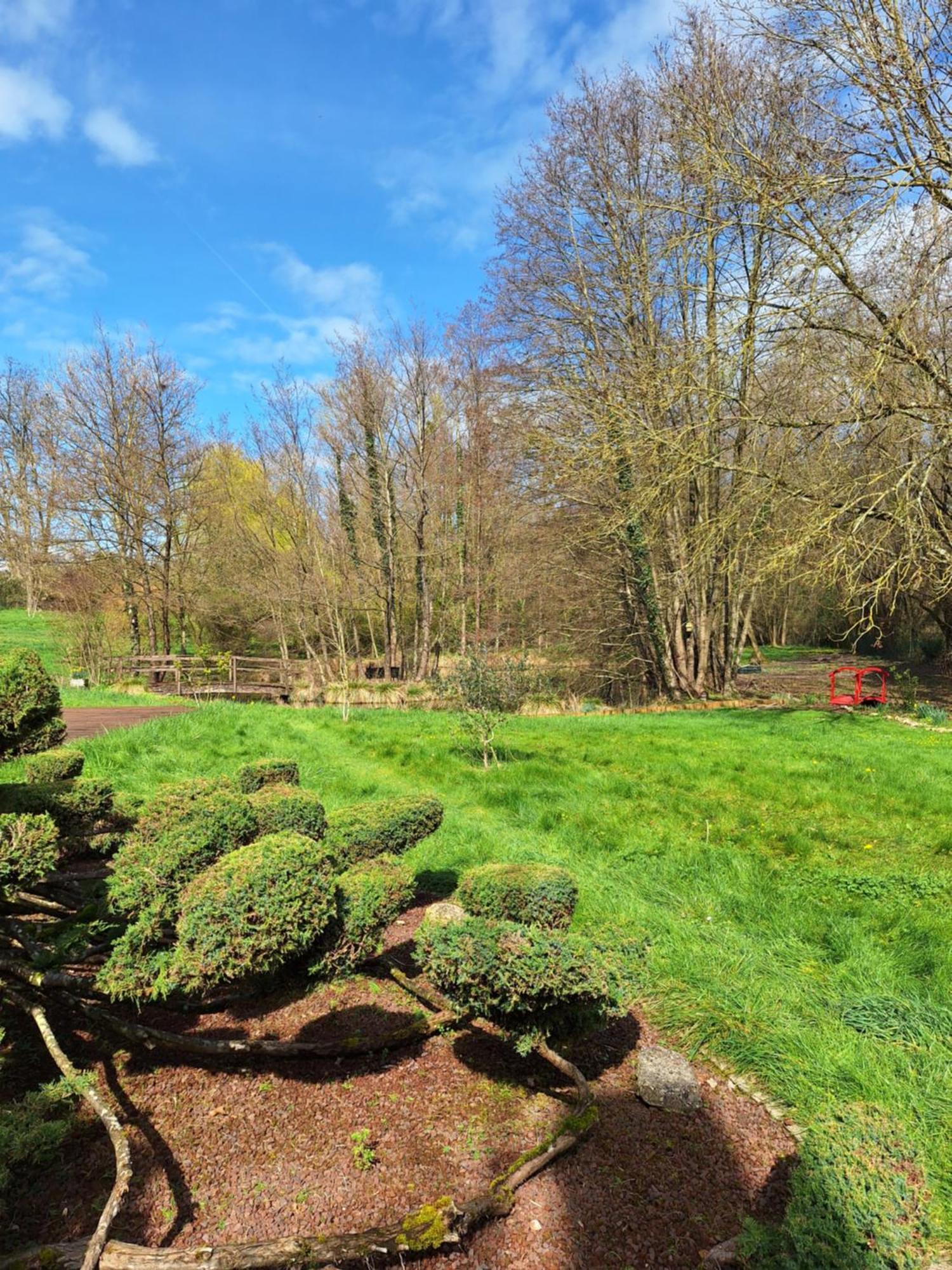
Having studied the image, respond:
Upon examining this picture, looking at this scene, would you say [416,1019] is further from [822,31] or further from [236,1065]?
[822,31]

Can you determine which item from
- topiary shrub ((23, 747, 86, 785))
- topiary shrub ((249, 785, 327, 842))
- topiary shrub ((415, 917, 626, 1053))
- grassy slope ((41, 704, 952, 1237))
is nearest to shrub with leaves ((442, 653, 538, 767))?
grassy slope ((41, 704, 952, 1237))

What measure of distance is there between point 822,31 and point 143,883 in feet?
35.3

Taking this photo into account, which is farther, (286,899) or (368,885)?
(368,885)

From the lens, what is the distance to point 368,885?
6.43ft

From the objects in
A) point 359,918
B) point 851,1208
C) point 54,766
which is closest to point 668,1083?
point 851,1208

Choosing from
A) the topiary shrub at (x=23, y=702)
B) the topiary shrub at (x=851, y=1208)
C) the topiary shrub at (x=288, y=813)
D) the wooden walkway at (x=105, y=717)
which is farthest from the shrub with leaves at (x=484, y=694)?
the topiary shrub at (x=23, y=702)

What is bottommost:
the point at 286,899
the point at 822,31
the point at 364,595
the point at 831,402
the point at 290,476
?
the point at 286,899

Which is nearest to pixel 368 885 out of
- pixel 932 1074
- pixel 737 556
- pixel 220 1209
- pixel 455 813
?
pixel 220 1209

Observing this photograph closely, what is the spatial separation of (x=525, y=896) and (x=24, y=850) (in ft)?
5.11

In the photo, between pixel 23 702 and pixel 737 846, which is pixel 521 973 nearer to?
pixel 23 702

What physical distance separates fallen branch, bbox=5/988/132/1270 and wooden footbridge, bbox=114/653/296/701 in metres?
14.7

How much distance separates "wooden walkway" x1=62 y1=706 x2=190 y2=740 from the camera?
7.64 meters

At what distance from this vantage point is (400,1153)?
1.81 meters

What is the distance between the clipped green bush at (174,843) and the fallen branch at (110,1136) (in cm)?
34
